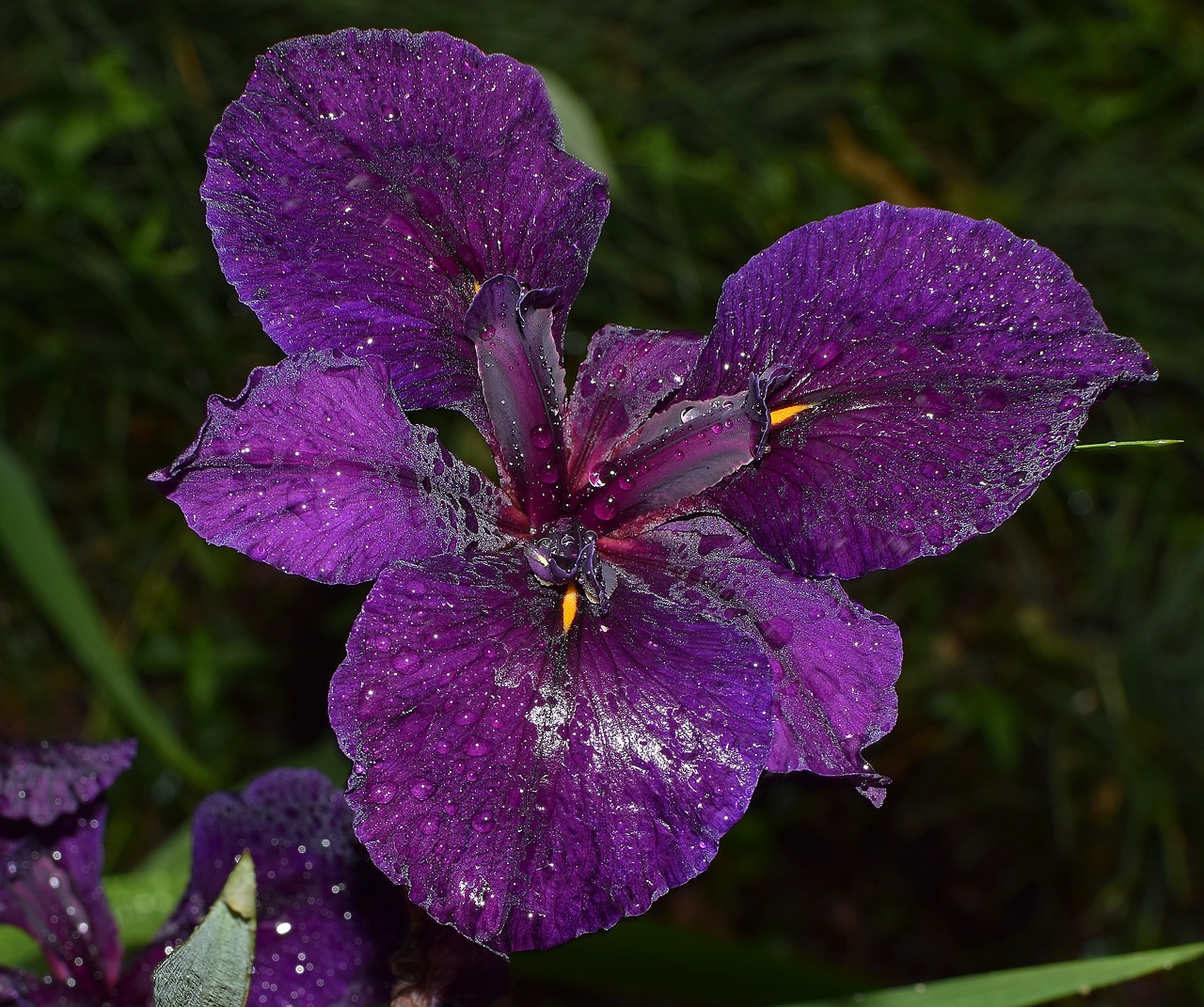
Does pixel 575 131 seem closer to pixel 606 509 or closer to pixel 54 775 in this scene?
pixel 606 509

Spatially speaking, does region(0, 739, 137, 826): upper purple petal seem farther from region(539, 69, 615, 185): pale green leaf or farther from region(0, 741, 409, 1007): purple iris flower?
region(539, 69, 615, 185): pale green leaf

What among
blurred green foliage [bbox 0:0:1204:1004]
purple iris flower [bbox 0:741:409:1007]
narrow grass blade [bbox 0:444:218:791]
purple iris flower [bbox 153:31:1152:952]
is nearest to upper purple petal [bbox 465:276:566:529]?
purple iris flower [bbox 153:31:1152:952]

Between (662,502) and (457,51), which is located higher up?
(457,51)

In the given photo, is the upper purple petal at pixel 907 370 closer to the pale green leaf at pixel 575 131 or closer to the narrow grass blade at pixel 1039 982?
the narrow grass blade at pixel 1039 982

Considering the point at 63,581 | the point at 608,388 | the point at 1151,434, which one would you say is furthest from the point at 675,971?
the point at 1151,434

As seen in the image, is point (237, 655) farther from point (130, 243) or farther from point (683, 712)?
point (683, 712)

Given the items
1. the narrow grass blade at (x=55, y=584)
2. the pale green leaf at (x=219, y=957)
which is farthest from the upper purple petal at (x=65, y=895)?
the narrow grass blade at (x=55, y=584)
